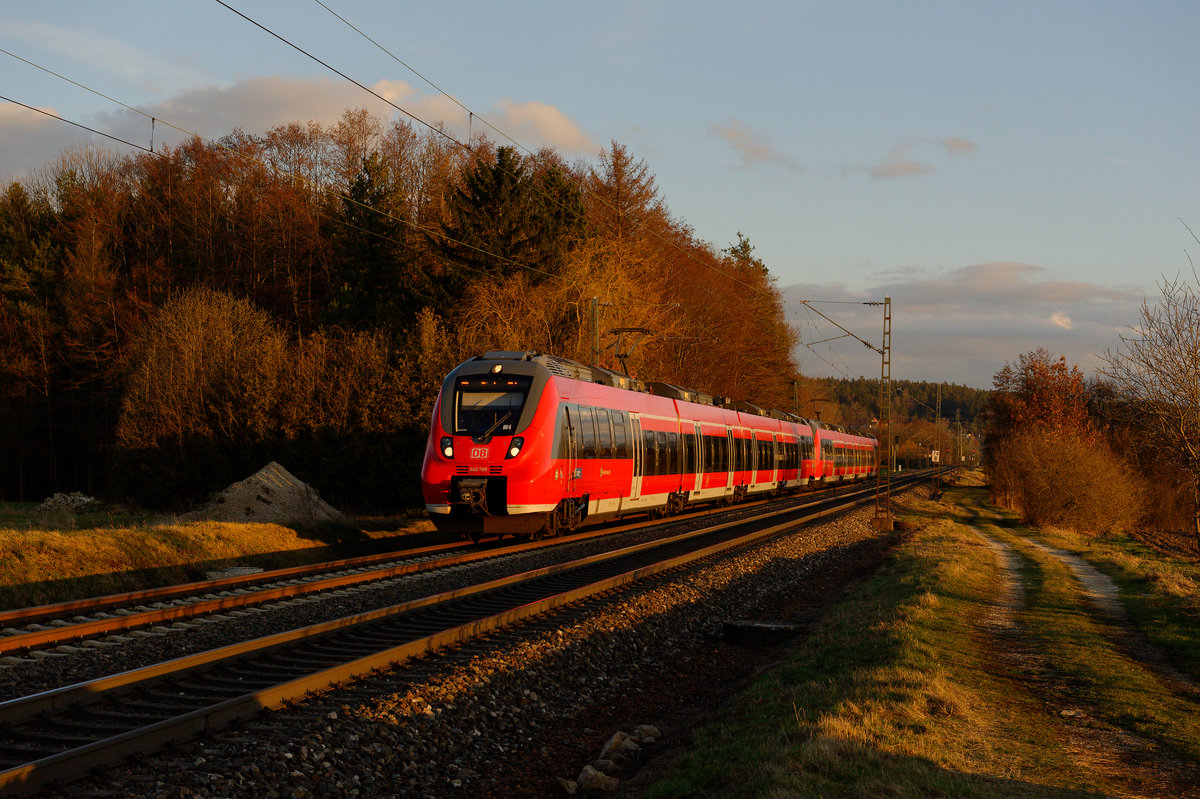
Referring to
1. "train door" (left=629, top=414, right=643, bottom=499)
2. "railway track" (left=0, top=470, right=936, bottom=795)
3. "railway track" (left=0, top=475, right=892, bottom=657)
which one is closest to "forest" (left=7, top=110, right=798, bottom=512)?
"train door" (left=629, top=414, right=643, bottom=499)

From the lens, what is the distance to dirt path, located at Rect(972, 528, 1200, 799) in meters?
6.29

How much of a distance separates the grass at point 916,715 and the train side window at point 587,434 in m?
7.88

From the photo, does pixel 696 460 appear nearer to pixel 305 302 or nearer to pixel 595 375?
pixel 595 375

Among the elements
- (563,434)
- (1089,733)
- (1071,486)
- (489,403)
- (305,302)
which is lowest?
(1089,733)

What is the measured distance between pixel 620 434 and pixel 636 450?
1.39 meters

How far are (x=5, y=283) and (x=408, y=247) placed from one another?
23.6 meters

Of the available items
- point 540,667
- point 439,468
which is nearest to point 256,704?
point 540,667

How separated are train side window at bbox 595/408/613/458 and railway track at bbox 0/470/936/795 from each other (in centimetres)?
825

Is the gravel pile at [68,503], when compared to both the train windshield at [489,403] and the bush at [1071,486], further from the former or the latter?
the bush at [1071,486]

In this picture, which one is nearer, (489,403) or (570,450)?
(489,403)

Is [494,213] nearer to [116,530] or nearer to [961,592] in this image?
[116,530]

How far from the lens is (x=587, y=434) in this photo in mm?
20531

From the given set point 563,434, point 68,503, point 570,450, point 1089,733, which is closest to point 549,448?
point 563,434

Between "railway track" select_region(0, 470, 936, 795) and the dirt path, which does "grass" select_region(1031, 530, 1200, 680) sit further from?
"railway track" select_region(0, 470, 936, 795)
